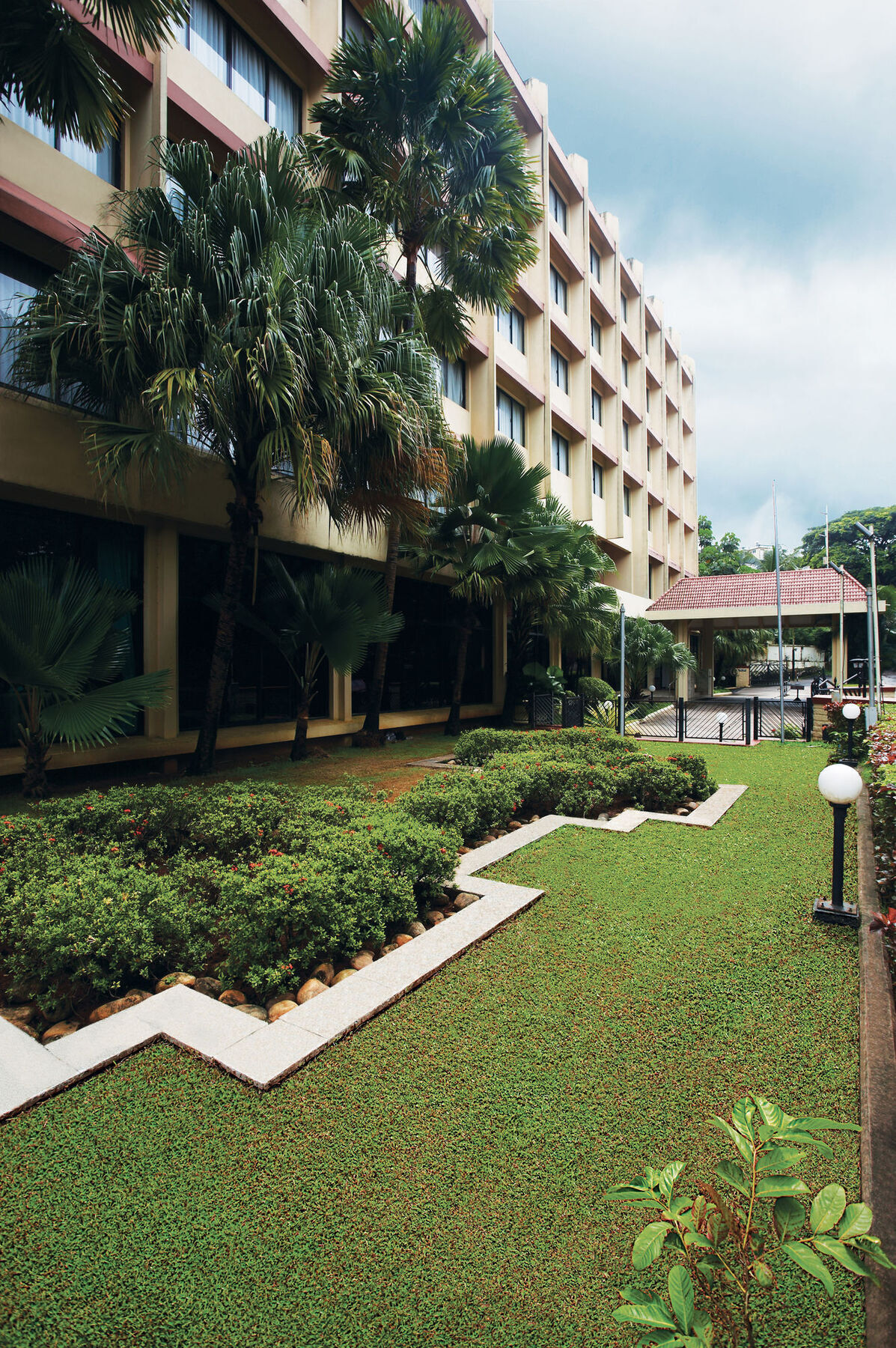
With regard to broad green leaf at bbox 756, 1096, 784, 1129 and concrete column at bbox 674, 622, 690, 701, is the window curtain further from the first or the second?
concrete column at bbox 674, 622, 690, 701

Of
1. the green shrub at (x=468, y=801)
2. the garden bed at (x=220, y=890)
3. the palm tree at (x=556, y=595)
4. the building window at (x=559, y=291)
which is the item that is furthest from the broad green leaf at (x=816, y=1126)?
the building window at (x=559, y=291)

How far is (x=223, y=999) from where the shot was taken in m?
3.68

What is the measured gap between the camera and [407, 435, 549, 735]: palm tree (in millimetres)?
14023

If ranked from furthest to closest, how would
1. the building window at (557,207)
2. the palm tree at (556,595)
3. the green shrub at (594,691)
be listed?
the building window at (557,207)
the green shrub at (594,691)
the palm tree at (556,595)

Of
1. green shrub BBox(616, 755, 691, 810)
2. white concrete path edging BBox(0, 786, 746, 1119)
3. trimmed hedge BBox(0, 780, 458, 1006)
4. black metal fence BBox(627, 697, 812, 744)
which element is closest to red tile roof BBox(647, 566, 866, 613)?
A: black metal fence BBox(627, 697, 812, 744)

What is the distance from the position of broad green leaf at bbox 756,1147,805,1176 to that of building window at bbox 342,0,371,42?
18182 millimetres

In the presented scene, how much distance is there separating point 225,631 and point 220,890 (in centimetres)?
592

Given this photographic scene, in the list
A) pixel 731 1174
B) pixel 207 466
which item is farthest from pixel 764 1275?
pixel 207 466

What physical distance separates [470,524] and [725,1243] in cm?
1311

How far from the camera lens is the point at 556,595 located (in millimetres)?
15078

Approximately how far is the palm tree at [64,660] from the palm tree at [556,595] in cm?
863

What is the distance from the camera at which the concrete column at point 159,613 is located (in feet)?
33.9

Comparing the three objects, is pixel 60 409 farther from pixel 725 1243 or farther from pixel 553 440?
pixel 553 440

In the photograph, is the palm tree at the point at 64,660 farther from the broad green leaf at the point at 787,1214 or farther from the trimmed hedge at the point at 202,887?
the broad green leaf at the point at 787,1214
